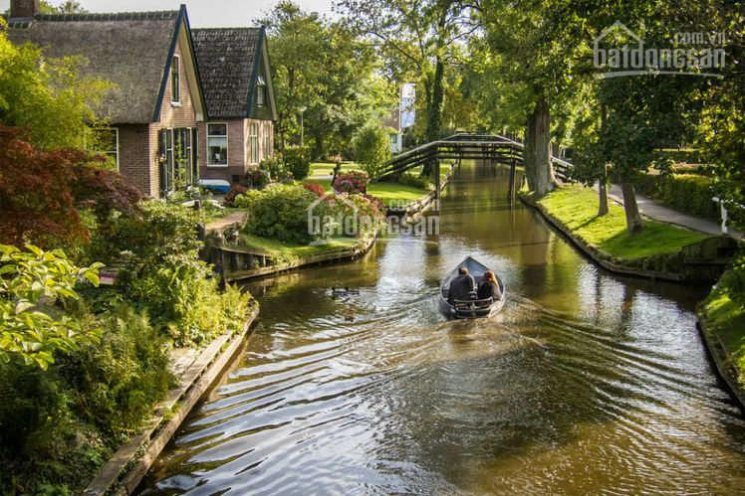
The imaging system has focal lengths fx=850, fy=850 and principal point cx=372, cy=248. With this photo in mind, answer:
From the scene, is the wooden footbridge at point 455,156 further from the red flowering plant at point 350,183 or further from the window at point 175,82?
the window at point 175,82

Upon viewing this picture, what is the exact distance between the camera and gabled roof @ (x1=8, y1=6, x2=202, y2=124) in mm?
29828

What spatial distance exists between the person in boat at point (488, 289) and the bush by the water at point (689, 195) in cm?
1044

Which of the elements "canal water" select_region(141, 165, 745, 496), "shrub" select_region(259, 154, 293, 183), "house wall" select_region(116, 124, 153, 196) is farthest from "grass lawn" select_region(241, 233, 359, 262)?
"shrub" select_region(259, 154, 293, 183)

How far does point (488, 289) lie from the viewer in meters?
21.5

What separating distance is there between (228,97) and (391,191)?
12.0 meters

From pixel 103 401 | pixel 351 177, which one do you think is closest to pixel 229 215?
pixel 351 177

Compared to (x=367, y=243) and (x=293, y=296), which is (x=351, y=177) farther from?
(x=293, y=296)

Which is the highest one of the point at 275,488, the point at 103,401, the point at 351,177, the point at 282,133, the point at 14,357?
the point at 282,133

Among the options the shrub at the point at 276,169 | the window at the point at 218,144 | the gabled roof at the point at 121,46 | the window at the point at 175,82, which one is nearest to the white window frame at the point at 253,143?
the shrub at the point at 276,169

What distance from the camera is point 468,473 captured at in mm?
12328

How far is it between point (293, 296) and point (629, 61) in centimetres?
1097

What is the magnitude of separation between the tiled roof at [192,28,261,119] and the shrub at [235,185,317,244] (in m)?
12.0

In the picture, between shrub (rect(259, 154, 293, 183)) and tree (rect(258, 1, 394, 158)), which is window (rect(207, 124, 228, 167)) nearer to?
shrub (rect(259, 154, 293, 183))

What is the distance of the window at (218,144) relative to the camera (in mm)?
41469
